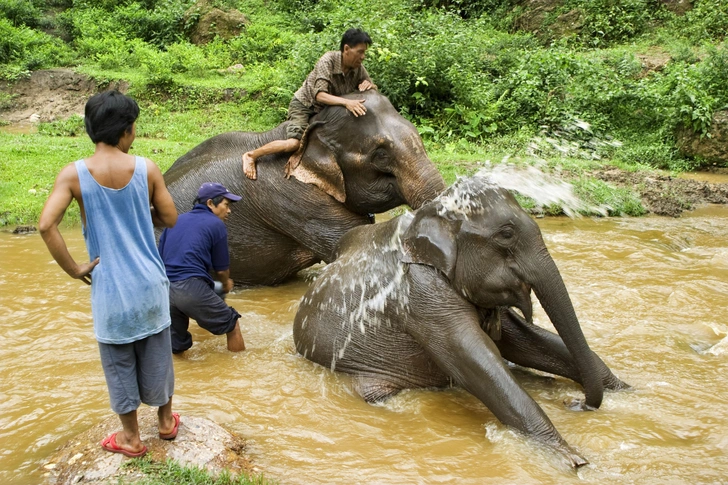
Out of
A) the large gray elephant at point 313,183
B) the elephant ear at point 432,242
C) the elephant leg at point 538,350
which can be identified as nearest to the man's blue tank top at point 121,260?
the elephant ear at point 432,242

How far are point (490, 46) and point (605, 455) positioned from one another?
14.2 meters

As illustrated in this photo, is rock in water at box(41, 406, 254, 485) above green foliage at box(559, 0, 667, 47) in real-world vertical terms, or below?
below

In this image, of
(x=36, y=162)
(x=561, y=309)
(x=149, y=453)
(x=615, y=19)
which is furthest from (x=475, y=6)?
(x=149, y=453)

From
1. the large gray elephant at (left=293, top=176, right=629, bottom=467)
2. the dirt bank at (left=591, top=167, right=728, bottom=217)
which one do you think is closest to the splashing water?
the dirt bank at (left=591, top=167, right=728, bottom=217)

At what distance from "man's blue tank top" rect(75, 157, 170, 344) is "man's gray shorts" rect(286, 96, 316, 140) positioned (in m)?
3.38

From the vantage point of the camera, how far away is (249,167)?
264 inches

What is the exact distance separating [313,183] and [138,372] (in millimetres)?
3302

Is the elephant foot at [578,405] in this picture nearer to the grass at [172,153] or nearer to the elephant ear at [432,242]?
the elephant ear at [432,242]

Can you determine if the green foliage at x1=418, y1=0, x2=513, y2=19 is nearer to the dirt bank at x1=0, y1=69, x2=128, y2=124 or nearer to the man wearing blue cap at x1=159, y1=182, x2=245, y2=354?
the dirt bank at x1=0, y1=69, x2=128, y2=124

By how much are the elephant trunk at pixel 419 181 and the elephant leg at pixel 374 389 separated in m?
1.68

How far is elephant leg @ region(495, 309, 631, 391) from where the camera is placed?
4.61 meters

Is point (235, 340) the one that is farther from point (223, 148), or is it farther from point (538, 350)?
point (223, 148)

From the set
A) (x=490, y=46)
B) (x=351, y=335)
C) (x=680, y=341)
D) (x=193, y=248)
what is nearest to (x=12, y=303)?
(x=193, y=248)

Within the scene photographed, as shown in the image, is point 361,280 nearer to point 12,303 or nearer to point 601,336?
point 601,336
